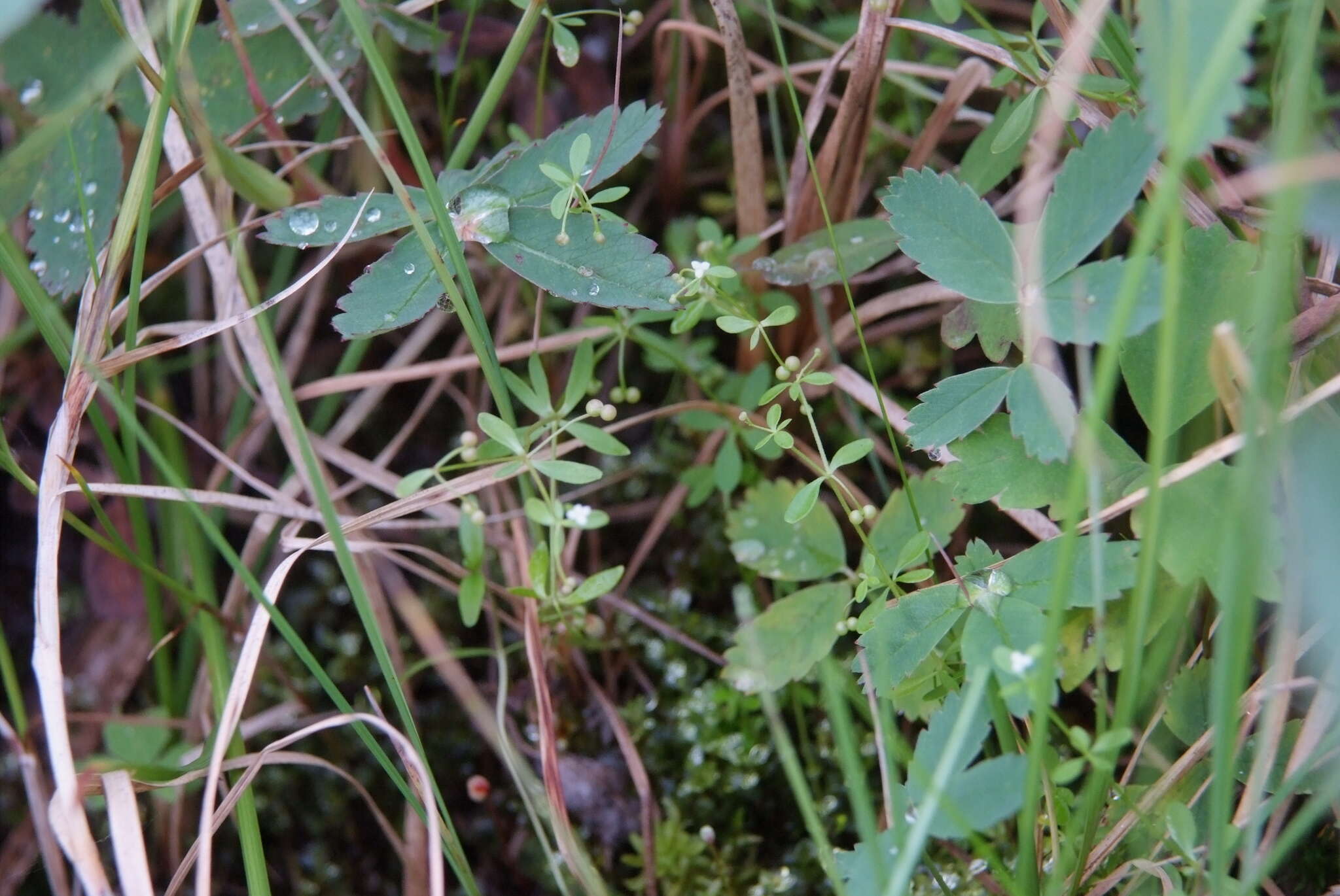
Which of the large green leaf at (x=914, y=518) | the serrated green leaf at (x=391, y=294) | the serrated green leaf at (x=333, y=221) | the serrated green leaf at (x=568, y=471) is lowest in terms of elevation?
the large green leaf at (x=914, y=518)

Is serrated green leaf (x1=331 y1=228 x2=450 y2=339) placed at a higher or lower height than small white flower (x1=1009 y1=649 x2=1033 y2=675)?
higher

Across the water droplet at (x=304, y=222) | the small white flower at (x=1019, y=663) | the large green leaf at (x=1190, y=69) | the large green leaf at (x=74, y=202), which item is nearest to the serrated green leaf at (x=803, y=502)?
the small white flower at (x=1019, y=663)

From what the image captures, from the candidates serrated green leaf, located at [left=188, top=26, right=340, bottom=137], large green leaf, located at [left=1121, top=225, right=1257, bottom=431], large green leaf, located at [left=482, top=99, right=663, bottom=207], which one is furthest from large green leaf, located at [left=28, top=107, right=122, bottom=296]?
large green leaf, located at [left=1121, top=225, right=1257, bottom=431]

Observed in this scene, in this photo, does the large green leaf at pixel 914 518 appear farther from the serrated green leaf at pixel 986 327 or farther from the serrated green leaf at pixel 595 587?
the serrated green leaf at pixel 595 587

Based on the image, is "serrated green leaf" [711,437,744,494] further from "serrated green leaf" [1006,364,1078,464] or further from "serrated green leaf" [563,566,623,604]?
"serrated green leaf" [1006,364,1078,464]

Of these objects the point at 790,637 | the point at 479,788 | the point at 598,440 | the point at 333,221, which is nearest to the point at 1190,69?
the point at 598,440
